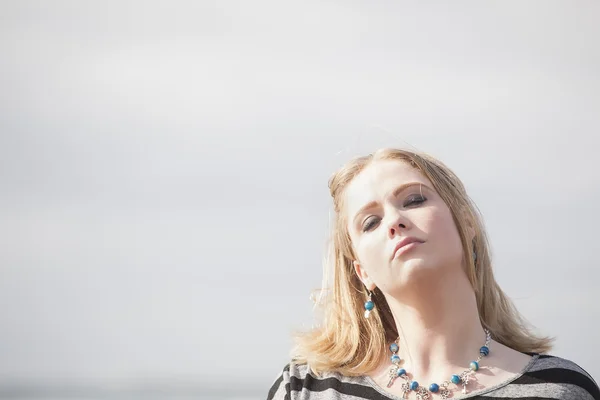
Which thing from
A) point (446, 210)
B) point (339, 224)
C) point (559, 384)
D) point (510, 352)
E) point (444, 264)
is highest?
point (339, 224)

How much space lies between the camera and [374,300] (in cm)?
392

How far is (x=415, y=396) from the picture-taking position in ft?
11.1

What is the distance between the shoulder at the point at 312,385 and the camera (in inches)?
141

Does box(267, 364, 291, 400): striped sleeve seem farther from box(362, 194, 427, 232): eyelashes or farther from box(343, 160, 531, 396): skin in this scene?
box(362, 194, 427, 232): eyelashes

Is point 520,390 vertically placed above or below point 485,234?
below

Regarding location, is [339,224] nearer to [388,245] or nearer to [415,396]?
[388,245]

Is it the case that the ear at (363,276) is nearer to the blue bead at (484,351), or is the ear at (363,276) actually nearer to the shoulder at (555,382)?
the blue bead at (484,351)

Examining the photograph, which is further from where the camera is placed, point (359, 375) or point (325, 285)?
point (325, 285)

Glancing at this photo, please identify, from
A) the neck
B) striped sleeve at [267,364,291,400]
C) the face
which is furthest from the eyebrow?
striped sleeve at [267,364,291,400]

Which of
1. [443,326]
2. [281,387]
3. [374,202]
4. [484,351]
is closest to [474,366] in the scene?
[484,351]

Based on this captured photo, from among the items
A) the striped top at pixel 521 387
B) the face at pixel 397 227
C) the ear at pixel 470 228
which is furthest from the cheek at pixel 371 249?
the striped top at pixel 521 387

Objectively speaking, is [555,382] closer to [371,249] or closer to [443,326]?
[443,326]

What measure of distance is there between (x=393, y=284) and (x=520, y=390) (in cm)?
63

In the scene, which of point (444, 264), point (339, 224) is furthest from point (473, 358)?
point (339, 224)
